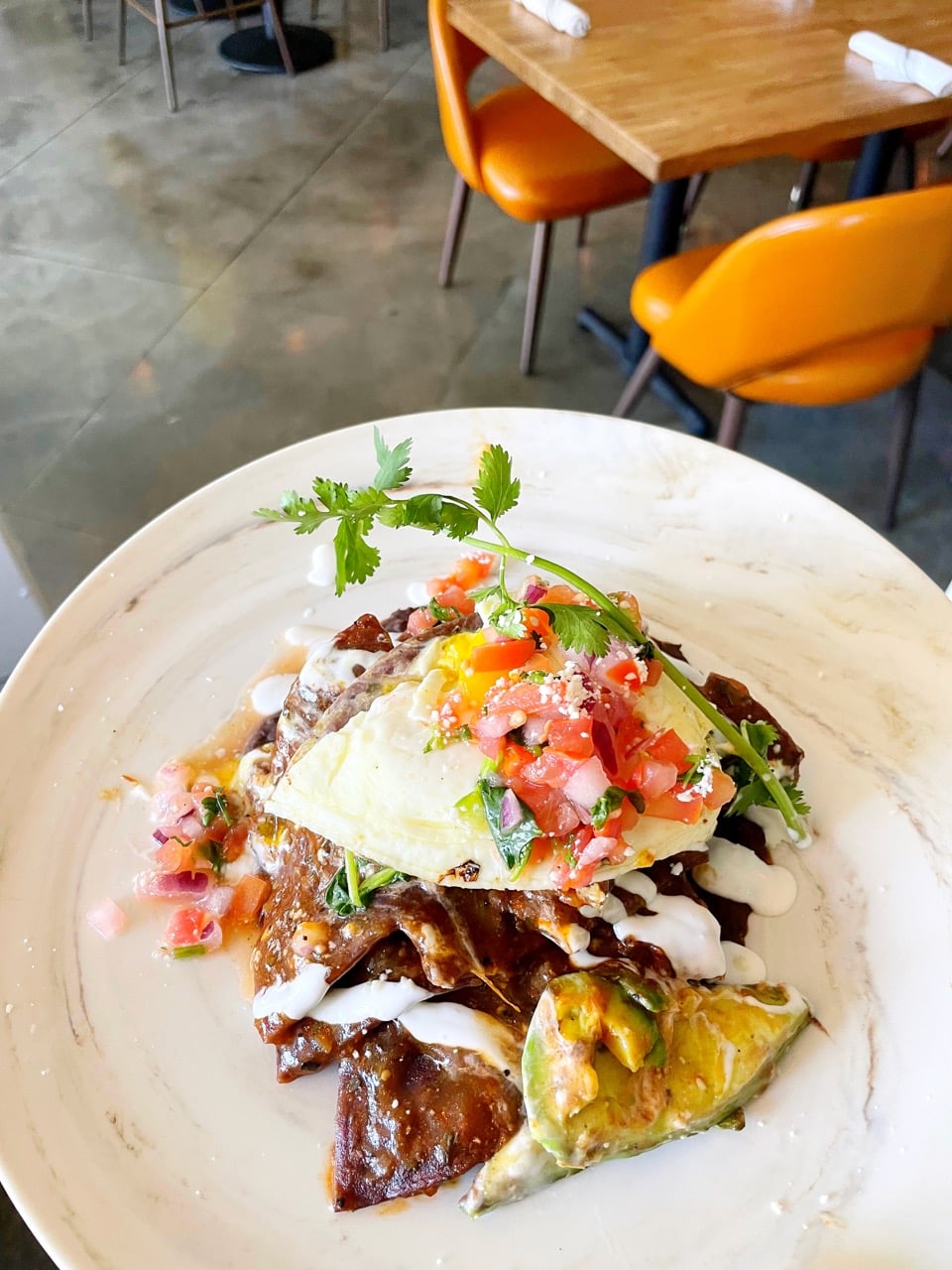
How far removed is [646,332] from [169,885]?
2.96m

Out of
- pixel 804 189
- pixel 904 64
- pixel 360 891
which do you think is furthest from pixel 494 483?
pixel 804 189

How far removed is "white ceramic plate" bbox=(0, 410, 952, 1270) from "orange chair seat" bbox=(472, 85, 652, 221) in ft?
4.90

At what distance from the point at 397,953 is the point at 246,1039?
0.91ft

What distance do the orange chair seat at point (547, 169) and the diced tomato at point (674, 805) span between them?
2582 millimetres

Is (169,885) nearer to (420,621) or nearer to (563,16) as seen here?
(420,621)

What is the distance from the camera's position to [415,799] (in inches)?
58.9

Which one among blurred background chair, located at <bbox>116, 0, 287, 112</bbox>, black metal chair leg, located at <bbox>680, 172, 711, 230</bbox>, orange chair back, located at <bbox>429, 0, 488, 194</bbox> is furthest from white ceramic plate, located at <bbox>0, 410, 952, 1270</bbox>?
blurred background chair, located at <bbox>116, 0, 287, 112</bbox>

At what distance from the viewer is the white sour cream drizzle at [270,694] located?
6.31 feet

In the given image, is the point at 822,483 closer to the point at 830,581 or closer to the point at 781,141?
the point at 781,141

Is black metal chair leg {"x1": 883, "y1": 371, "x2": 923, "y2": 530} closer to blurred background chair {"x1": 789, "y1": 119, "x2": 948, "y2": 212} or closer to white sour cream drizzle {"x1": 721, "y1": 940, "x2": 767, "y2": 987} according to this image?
blurred background chair {"x1": 789, "y1": 119, "x2": 948, "y2": 212}

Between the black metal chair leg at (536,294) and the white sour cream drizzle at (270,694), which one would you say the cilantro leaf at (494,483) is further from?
the black metal chair leg at (536,294)

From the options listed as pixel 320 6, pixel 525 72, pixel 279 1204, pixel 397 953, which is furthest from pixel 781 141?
pixel 320 6

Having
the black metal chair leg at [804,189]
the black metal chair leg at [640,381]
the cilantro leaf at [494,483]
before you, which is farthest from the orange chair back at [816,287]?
the black metal chair leg at [804,189]

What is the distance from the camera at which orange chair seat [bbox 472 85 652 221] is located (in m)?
3.36
